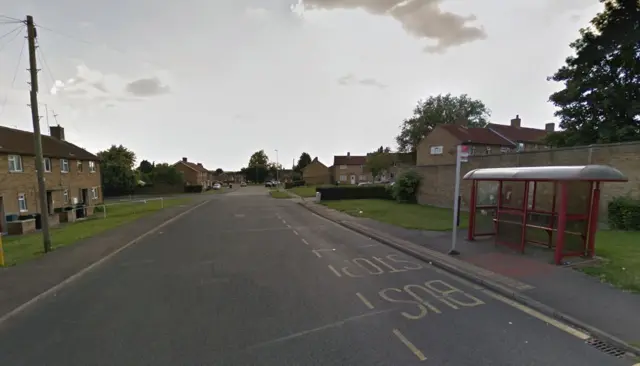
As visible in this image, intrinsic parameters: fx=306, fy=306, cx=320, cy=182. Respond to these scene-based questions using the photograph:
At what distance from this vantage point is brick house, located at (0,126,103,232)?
20.3m

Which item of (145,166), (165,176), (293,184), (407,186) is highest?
(145,166)

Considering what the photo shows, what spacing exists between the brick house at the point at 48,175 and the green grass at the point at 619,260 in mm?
26078

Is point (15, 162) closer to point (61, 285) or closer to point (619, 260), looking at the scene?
point (61, 285)

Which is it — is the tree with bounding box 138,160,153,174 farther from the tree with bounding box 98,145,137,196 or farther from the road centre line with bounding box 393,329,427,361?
the road centre line with bounding box 393,329,427,361

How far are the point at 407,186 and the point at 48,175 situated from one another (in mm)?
28502

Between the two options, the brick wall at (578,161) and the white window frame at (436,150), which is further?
the white window frame at (436,150)

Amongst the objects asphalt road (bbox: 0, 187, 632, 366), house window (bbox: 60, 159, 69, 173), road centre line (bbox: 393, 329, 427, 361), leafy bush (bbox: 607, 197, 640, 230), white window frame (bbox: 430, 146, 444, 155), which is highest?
white window frame (bbox: 430, 146, 444, 155)

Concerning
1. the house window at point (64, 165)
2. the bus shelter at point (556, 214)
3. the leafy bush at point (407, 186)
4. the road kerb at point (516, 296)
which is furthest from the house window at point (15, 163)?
the bus shelter at point (556, 214)

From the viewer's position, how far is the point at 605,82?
19.2 meters

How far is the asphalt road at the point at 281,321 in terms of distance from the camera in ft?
12.5

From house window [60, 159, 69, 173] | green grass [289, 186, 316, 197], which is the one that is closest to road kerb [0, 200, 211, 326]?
house window [60, 159, 69, 173]

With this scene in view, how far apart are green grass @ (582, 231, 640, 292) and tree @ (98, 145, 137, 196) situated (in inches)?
2303

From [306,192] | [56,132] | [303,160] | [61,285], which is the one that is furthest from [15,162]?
[303,160]

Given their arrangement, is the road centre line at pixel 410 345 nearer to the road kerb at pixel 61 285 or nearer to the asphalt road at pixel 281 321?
the asphalt road at pixel 281 321
